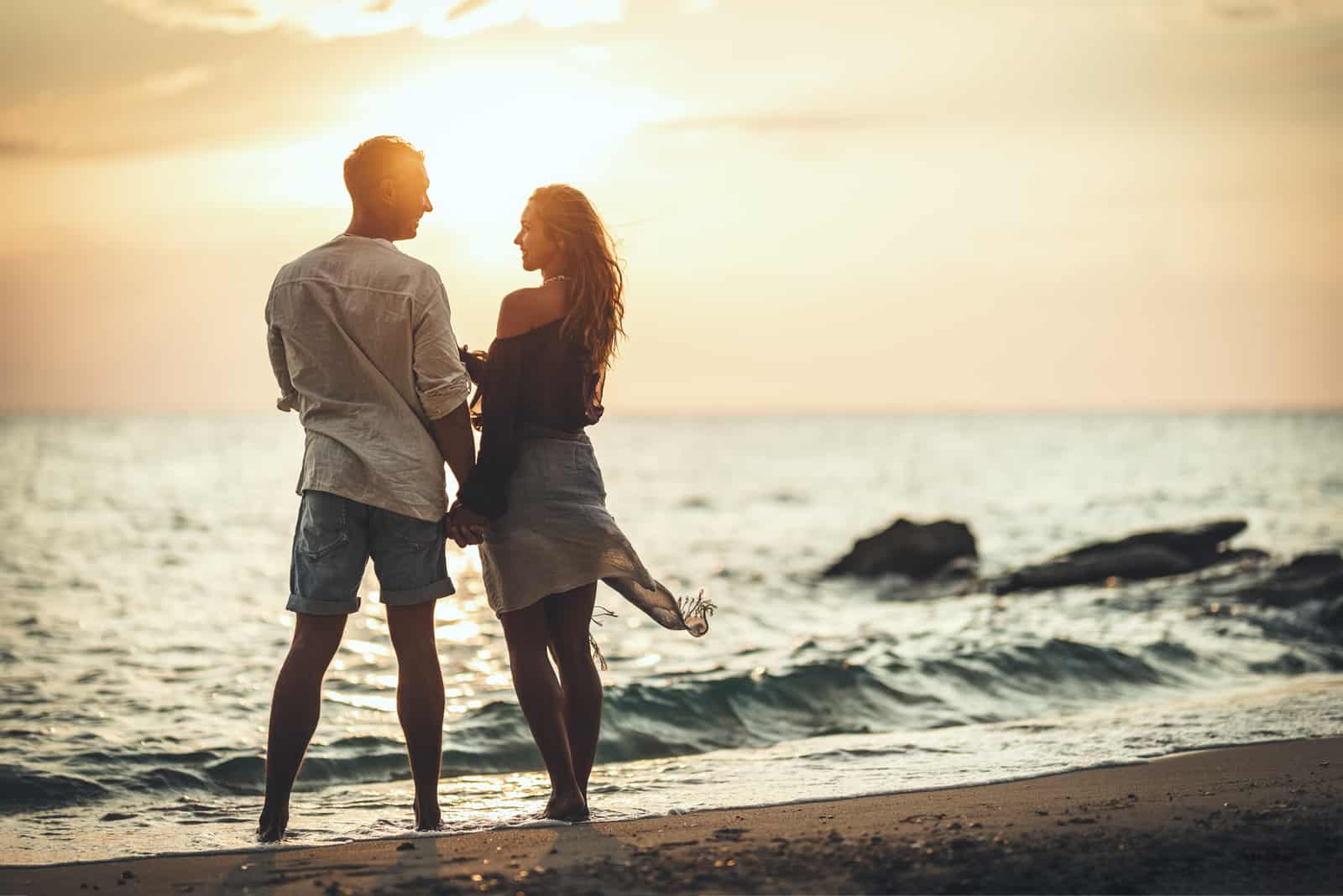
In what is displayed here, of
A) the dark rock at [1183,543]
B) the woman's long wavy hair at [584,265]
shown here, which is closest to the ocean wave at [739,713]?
the woman's long wavy hair at [584,265]

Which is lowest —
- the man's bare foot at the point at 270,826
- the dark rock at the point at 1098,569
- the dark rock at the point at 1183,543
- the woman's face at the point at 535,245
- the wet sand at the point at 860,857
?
the wet sand at the point at 860,857

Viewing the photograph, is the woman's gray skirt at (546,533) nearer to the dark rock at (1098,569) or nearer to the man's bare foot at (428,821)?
the man's bare foot at (428,821)

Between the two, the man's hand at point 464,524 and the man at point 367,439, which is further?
the man's hand at point 464,524

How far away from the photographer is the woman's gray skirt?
4.46 m

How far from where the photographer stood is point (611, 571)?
15.0 feet

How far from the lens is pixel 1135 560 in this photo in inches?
630

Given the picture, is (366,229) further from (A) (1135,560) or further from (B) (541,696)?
(A) (1135,560)

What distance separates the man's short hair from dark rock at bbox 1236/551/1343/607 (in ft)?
36.0

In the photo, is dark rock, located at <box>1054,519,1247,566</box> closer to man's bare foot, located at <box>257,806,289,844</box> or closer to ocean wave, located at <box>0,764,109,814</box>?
ocean wave, located at <box>0,764,109,814</box>

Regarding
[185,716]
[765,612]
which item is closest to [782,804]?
[185,716]

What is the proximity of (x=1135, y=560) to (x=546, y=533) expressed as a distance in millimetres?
13050

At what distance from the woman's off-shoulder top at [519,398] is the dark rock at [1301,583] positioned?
1037 centimetres

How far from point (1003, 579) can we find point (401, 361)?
12958 millimetres

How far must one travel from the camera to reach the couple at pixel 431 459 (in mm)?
4262
